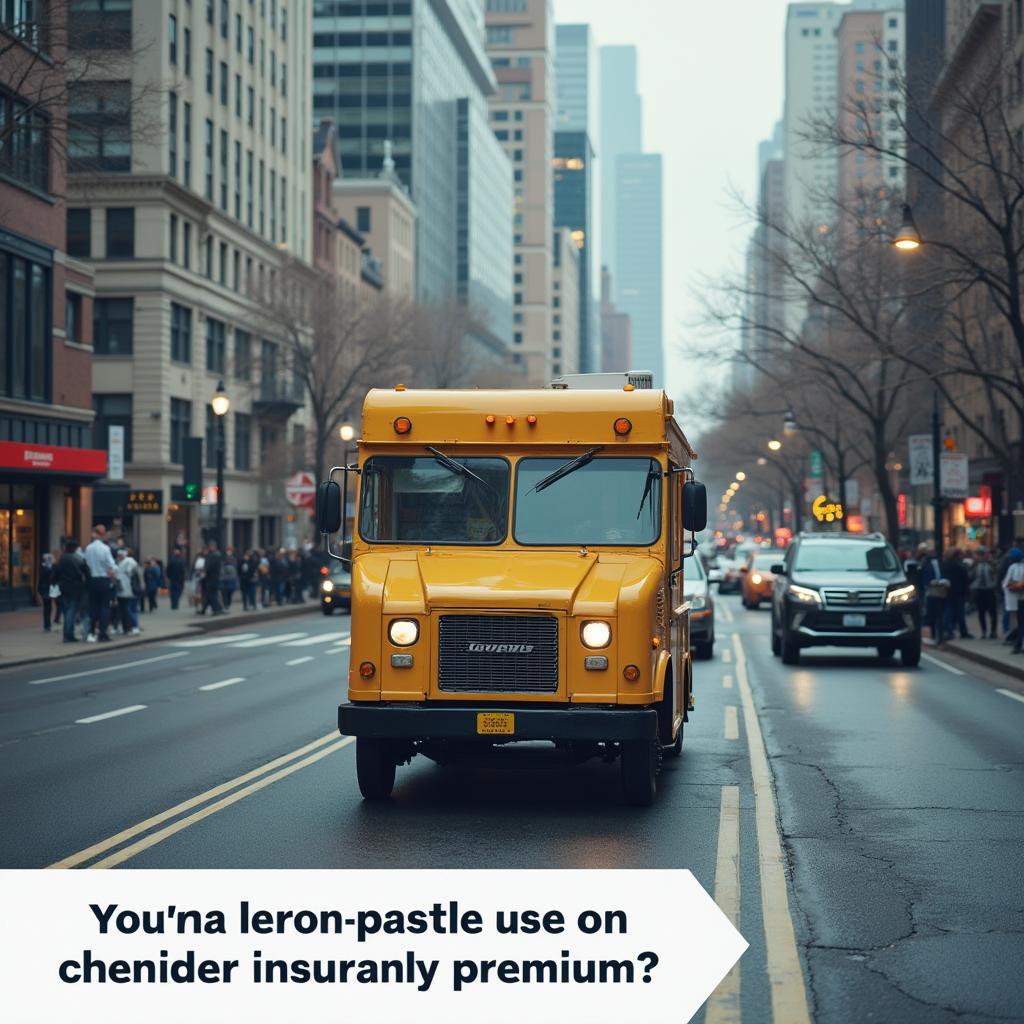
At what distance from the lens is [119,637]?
3228cm

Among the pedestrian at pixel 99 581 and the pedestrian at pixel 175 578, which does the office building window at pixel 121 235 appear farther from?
the pedestrian at pixel 99 581

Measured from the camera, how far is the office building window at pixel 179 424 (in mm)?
60188

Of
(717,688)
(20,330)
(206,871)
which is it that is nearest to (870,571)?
(717,688)

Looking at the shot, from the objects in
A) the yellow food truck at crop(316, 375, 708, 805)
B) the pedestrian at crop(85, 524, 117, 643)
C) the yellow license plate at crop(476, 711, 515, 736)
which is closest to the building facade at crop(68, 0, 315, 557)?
the pedestrian at crop(85, 524, 117, 643)

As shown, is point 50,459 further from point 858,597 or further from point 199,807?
point 199,807

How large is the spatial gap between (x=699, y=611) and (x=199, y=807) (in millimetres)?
16685

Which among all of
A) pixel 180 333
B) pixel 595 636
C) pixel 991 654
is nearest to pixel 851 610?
pixel 991 654

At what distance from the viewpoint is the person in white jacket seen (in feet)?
106

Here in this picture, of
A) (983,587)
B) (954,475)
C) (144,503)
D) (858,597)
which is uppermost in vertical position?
(954,475)

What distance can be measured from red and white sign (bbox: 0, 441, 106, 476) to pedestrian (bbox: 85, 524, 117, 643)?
894cm

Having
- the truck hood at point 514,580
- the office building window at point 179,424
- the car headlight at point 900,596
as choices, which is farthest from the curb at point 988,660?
the office building window at point 179,424

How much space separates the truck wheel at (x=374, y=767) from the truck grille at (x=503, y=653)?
2.92 ft

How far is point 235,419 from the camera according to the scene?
67062mm

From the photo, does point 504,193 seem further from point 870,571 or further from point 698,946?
point 698,946
